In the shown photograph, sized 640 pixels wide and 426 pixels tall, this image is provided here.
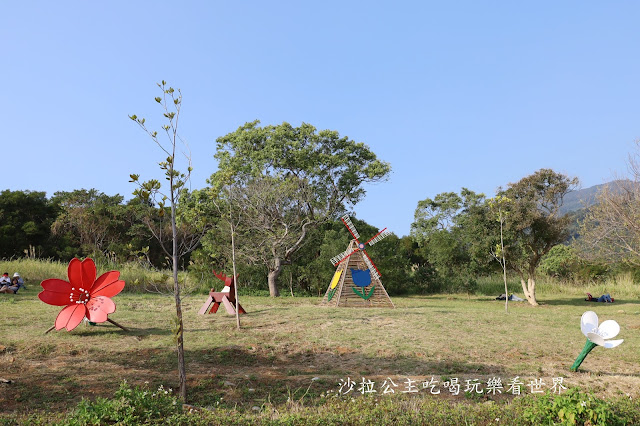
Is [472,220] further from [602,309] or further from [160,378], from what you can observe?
[160,378]

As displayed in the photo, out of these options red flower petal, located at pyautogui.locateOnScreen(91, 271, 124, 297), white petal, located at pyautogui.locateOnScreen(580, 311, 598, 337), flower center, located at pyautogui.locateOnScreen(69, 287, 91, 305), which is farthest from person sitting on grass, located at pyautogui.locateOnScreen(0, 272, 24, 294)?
white petal, located at pyautogui.locateOnScreen(580, 311, 598, 337)

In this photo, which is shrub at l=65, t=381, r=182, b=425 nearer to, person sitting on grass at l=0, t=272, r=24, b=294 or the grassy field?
A: the grassy field

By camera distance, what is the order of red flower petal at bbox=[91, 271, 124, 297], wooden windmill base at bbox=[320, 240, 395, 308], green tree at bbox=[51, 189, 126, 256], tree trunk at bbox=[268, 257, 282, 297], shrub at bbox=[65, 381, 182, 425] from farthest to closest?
green tree at bbox=[51, 189, 126, 256]
tree trunk at bbox=[268, 257, 282, 297]
wooden windmill base at bbox=[320, 240, 395, 308]
red flower petal at bbox=[91, 271, 124, 297]
shrub at bbox=[65, 381, 182, 425]

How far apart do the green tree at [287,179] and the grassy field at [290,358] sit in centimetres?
765

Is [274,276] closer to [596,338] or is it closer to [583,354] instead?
[583,354]

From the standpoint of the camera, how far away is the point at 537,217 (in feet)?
55.6

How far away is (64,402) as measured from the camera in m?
4.91

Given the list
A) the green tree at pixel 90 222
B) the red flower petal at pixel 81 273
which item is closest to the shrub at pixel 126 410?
the red flower petal at pixel 81 273

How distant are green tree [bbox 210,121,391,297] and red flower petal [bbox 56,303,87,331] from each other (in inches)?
402

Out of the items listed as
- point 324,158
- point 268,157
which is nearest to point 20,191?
point 268,157

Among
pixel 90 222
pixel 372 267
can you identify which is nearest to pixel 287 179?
pixel 372 267

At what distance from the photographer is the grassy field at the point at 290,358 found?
5203 mm

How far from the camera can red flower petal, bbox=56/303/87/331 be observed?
321 inches

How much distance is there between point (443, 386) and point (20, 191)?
29561 mm
